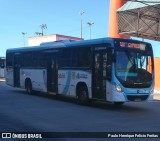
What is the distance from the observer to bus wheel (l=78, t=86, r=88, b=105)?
18.2m

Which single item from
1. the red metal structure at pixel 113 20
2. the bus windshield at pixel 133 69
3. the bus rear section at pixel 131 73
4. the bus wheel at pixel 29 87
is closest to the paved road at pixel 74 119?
the bus rear section at pixel 131 73

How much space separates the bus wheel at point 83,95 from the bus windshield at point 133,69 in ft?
8.05

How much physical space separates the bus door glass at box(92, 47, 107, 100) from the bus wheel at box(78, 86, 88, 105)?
2.58ft

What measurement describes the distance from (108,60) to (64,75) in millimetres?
4079

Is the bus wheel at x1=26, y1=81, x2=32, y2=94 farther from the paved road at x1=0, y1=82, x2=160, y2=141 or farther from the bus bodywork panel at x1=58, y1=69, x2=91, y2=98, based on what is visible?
the paved road at x1=0, y1=82, x2=160, y2=141

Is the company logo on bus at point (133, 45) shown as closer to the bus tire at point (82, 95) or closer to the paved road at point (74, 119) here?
the paved road at point (74, 119)

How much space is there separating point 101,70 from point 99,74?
218 mm

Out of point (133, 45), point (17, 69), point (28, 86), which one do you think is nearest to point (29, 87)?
point (28, 86)

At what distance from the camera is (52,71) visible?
70.0ft

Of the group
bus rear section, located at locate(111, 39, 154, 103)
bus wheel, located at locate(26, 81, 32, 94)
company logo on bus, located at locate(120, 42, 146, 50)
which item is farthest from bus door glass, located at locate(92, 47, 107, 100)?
bus wheel, located at locate(26, 81, 32, 94)

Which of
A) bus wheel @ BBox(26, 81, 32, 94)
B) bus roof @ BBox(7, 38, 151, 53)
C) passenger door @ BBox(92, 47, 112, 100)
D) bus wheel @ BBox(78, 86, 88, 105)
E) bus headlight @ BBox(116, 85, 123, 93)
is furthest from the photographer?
bus wheel @ BBox(26, 81, 32, 94)

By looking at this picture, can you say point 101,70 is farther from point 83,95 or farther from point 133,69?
point 83,95

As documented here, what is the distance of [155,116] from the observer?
49.2ft

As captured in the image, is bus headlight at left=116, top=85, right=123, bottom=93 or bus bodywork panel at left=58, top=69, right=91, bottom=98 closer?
bus headlight at left=116, top=85, right=123, bottom=93
